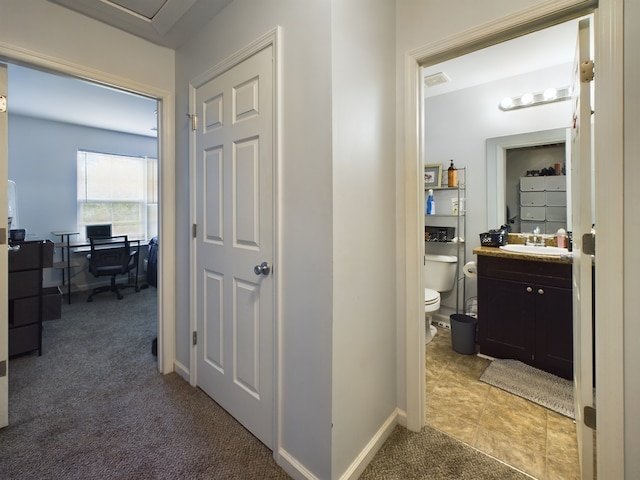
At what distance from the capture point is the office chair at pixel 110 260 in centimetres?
412

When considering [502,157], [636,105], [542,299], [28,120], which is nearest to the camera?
[636,105]

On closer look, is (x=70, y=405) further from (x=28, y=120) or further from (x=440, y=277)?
(x=28, y=120)

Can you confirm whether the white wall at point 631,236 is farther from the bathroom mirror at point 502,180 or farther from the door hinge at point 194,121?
the door hinge at point 194,121

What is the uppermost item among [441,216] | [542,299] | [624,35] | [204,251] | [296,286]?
[624,35]

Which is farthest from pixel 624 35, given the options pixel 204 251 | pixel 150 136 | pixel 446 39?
pixel 150 136

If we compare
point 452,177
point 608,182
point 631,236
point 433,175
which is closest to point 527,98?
point 452,177

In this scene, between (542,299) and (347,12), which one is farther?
(542,299)

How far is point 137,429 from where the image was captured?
165cm

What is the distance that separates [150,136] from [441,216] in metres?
4.88

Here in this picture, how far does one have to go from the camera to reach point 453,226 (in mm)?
3104

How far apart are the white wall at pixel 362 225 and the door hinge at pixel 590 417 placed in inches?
31.3

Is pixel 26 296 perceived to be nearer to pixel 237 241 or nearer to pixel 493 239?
pixel 237 241

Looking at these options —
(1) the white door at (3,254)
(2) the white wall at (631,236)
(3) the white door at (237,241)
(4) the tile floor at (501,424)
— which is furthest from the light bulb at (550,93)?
(1) the white door at (3,254)

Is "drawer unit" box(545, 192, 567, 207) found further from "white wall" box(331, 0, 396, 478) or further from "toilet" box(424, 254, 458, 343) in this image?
"white wall" box(331, 0, 396, 478)
